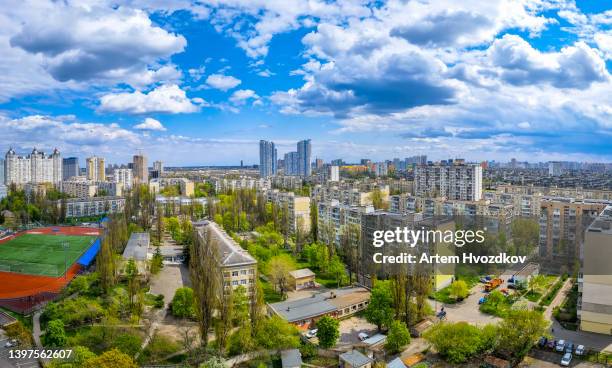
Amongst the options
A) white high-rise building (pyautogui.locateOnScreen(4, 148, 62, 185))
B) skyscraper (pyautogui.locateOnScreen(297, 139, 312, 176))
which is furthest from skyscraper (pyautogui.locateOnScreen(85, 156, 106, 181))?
skyscraper (pyautogui.locateOnScreen(297, 139, 312, 176))


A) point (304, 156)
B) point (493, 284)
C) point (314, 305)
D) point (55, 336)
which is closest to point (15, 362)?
point (55, 336)

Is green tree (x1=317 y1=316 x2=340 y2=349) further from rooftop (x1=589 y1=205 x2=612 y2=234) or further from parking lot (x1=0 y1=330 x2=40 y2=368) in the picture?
rooftop (x1=589 y1=205 x2=612 y2=234)

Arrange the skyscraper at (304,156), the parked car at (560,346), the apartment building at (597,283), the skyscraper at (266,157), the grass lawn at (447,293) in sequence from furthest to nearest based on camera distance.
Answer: the skyscraper at (304,156) < the skyscraper at (266,157) < the grass lawn at (447,293) < the apartment building at (597,283) < the parked car at (560,346)

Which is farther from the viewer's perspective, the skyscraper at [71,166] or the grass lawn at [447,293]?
the skyscraper at [71,166]

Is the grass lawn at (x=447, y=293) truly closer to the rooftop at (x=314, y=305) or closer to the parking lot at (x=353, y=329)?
the rooftop at (x=314, y=305)

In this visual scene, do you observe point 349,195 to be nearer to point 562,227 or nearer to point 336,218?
point 336,218

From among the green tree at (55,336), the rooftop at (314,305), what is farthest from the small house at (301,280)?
the green tree at (55,336)

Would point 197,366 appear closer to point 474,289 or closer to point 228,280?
point 228,280
